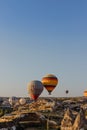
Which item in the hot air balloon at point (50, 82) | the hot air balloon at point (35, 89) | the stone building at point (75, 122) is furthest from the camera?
the hot air balloon at point (50, 82)

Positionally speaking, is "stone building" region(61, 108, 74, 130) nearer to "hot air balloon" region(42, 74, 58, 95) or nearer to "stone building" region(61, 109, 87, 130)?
"stone building" region(61, 109, 87, 130)

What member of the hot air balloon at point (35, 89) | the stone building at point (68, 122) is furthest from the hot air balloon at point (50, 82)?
the stone building at point (68, 122)

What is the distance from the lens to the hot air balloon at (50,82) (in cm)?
5316

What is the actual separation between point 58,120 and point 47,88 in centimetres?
968

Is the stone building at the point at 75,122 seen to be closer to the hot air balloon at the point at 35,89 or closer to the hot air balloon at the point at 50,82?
the hot air balloon at the point at 50,82

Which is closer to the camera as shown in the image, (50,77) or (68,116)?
(68,116)

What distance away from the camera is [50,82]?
5322 centimetres

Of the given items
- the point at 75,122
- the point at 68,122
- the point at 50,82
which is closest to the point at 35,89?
the point at 50,82

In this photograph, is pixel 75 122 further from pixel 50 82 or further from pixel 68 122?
pixel 50 82

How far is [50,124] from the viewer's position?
188ft

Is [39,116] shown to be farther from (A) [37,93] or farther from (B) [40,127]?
(A) [37,93]

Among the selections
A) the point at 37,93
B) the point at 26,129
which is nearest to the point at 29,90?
the point at 37,93

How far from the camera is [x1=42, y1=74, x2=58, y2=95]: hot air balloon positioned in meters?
53.2

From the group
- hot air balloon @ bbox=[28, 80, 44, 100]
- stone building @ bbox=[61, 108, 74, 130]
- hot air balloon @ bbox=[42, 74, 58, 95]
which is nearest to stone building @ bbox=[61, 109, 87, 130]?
stone building @ bbox=[61, 108, 74, 130]
